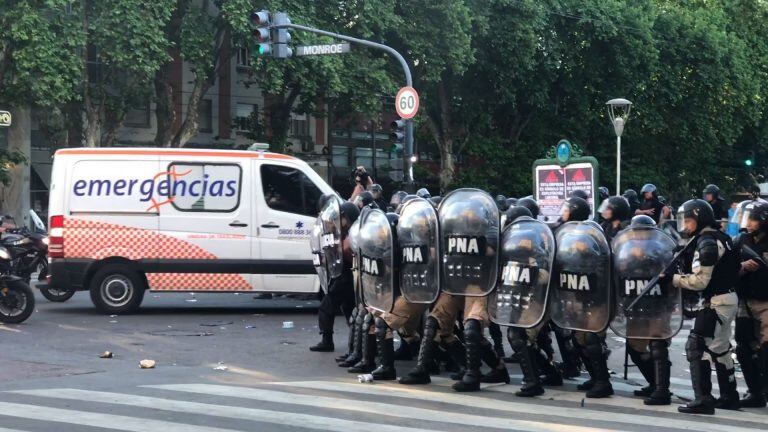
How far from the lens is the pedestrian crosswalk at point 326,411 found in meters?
7.85

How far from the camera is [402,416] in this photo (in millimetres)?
8250

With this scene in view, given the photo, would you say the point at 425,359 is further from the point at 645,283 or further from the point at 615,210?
the point at 615,210

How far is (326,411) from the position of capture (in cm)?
839

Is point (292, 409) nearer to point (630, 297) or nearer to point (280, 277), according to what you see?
point (630, 297)

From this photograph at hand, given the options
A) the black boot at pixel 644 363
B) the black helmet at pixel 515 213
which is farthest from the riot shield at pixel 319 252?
the black boot at pixel 644 363

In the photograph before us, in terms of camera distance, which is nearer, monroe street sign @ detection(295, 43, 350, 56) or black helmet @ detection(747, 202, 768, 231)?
black helmet @ detection(747, 202, 768, 231)

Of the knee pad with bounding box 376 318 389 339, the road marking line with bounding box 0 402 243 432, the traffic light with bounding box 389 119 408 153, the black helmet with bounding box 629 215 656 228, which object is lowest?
the road marking line with bounding box 0 402 243 432

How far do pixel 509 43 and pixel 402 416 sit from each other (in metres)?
31.0

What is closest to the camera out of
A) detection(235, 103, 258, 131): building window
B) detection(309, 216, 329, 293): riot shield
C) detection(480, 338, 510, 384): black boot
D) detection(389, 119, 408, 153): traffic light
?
detection(480, 338, 510, 384): black boot

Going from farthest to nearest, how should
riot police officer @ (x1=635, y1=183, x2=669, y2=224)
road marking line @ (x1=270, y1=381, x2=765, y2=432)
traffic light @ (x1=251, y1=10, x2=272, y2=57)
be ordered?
traffic light @ (x1=251, y1=10, x2=272, y2=57)
riot police officer @ (x1=635, y1=183, x2=669, y2=224)
road marking line @ (x1=270, y1=381, x2=765, y2=432)

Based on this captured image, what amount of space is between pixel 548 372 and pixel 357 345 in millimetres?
1899

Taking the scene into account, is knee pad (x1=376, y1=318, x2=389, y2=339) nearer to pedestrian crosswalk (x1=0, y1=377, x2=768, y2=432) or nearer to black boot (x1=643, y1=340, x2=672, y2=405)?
pedestrian crosswalk (x1=0, y1=377, x2=768, y2=432)

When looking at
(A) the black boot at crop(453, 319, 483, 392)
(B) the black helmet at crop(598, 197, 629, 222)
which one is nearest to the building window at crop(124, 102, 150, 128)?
(B) the black helmet at crop(598, 197, 629, 222)

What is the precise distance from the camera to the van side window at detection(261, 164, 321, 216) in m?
15.6
